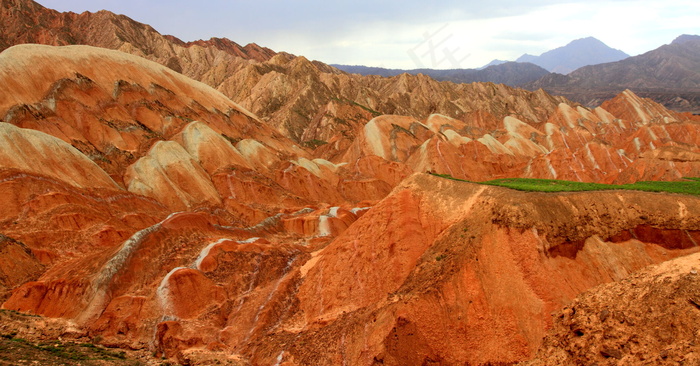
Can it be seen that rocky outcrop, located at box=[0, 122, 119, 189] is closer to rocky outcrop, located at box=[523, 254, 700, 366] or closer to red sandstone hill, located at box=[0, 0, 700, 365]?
red sandstone hill, located at box=[0, 0, 700, 365]

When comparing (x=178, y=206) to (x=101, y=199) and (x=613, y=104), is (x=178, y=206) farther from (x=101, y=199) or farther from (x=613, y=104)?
(x=613, y=104)

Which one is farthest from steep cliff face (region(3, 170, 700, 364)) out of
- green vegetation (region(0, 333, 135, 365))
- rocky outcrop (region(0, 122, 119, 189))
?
rocky outcrop (region(0, 122, 119, 189))

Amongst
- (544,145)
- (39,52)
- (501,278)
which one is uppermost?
(39,52)

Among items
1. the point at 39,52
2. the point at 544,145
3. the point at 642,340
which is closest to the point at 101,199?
the point at 39,52

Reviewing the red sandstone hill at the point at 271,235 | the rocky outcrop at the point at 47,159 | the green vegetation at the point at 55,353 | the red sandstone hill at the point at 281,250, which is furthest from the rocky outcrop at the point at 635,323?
the rocky outcrop at the point at 47,159

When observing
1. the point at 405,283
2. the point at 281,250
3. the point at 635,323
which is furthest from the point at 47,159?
the point at 635,323

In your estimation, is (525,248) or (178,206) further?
(178,206)

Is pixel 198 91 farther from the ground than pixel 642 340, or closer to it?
farther from the ground

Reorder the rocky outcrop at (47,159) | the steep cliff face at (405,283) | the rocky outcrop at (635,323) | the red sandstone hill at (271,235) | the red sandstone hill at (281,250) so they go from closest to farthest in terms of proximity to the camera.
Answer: the rocky outcrop at (635,323)
the steep cliff face at (405,283)
the red sandstone hill at (281,250)
the red sandstone hill at (271,235)
the rocky outcrop at (47,159)

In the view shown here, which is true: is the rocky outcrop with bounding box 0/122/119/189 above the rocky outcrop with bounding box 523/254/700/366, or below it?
above

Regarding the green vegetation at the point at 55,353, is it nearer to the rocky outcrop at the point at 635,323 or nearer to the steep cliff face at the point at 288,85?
the rocky outcrop at the point at 635,323

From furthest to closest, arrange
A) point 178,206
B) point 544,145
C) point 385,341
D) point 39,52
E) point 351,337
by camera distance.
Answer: point 544,145 < point 39,52 < point 178,206 < point 351,337 < point 385,341
